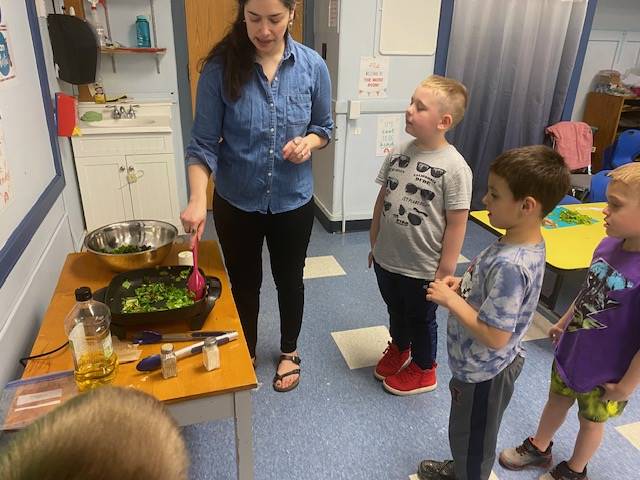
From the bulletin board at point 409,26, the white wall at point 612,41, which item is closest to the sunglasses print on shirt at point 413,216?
the bulletin board at point 409,26

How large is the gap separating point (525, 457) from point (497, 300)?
2.60ft

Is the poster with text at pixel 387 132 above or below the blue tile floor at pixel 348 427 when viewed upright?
above

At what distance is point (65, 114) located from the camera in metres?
2.46

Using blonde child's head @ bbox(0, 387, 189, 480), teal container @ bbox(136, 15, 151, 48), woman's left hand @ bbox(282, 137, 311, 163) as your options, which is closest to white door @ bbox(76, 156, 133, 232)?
teal container @ bbox(136, 15, 151, 48)

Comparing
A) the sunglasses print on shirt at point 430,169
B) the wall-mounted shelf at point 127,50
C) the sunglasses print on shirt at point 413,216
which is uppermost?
the wall-mounted shelf at point 127,50

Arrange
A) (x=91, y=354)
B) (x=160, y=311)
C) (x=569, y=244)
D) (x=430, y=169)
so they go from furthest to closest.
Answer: (x=569, y=244) → (x=430, y=169) → (x=160, y=311) → (x=91, y=354)

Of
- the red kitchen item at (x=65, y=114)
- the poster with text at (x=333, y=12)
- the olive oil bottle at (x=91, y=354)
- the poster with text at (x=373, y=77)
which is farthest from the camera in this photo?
the poster with text at (x=373, y=77)

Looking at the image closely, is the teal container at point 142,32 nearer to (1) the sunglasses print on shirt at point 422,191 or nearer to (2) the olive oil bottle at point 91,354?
(1) the sunglasses print on shirt at point 422,191

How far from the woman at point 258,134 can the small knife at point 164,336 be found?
0.98ft

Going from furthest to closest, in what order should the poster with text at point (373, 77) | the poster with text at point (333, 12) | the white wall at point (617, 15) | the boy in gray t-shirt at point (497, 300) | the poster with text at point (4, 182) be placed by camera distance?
the white wall at point (617, 15), the poster with text at point (373, 77), the poster with text at point (333, 12), the poster with text at point (4, 182), the boy in gray t-shirt at point (497, 300)

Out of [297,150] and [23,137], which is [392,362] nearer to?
[297,150]

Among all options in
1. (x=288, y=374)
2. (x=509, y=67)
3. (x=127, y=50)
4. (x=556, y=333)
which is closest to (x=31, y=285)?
(x=288, y=374)

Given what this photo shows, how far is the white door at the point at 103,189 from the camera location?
9.29ft

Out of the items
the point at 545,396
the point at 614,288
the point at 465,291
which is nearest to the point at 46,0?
the point at 465,291
